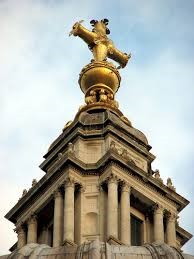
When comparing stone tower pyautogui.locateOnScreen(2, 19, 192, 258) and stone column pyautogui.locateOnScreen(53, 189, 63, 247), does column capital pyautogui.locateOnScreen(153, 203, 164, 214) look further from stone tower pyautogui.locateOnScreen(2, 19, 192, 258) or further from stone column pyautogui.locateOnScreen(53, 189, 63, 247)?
stone column pyautogui.locateOnScreen(53, 189, 63, 247)

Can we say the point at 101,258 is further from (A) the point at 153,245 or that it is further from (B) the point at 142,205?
(B) the point at 142,205

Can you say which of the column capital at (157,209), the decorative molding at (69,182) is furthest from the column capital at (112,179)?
the column capital at (157,209)

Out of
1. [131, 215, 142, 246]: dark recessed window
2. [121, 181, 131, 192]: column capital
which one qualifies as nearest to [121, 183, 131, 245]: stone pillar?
[121, 181, 131, 192]: column capital

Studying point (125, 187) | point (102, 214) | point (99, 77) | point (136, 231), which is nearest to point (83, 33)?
point (99, 77)

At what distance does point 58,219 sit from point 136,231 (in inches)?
177

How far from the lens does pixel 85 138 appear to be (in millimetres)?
69375

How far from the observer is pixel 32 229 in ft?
Answer: 220

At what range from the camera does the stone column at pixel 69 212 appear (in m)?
62.6

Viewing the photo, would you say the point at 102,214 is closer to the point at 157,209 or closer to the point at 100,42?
the point at 157,209

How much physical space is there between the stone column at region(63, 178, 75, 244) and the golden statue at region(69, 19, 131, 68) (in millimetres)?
13666

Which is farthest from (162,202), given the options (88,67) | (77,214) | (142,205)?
(88,67)

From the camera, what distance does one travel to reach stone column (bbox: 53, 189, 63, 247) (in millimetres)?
63344

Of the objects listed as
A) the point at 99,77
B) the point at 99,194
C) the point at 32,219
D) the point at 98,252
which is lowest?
the point at 98,252

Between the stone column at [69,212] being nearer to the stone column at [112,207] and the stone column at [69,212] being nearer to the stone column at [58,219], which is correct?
the stone column at [58,219]
